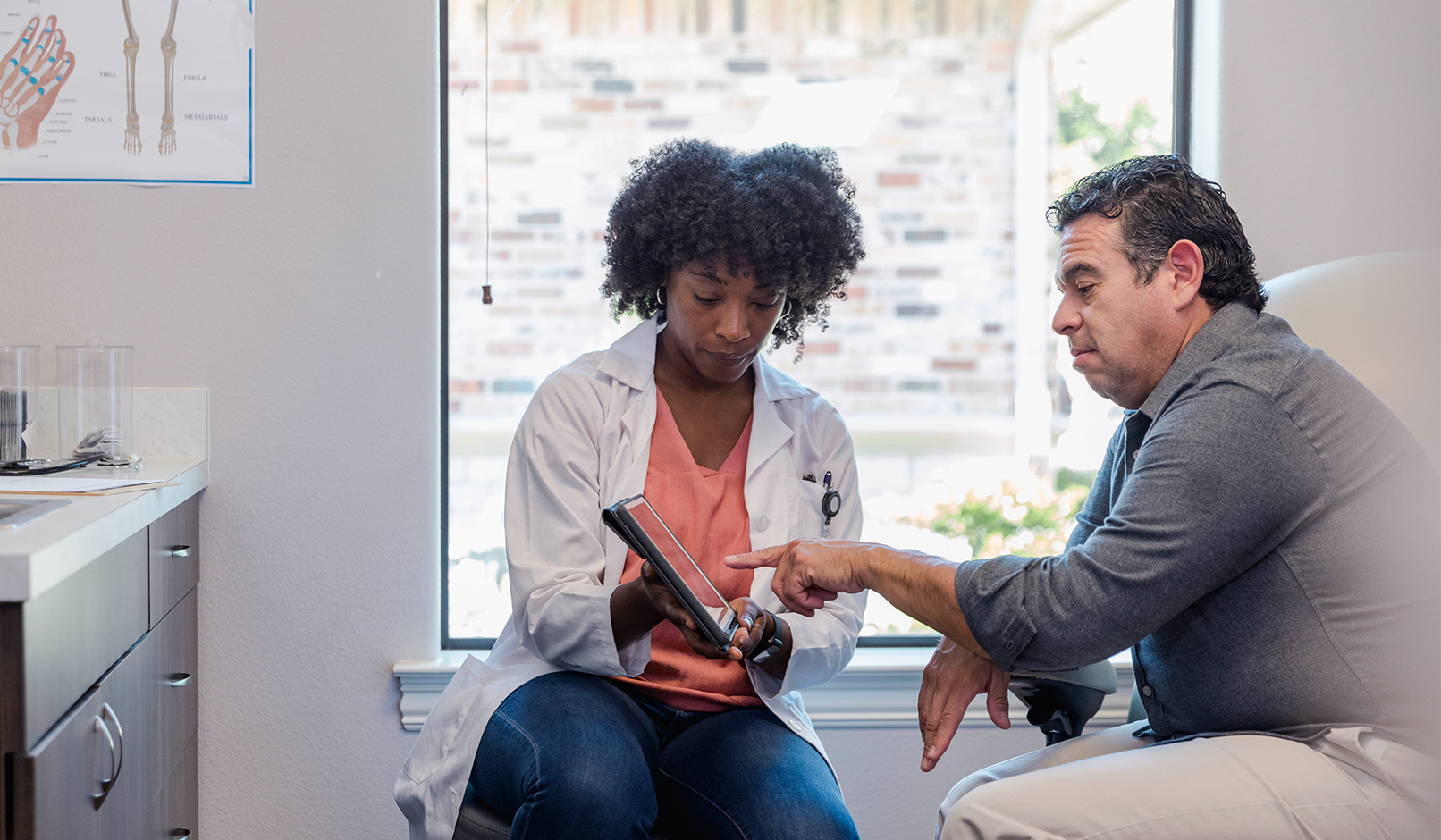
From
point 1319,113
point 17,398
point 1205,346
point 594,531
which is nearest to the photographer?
point 1205,346

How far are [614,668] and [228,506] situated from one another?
98 cm

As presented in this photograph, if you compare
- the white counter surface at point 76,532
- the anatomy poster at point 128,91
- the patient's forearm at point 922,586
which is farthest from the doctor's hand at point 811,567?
the anatomy poster at point 128,91

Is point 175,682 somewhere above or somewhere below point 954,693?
below

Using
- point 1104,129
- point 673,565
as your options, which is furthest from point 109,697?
point 1104,129

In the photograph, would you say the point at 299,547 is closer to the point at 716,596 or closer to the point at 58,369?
the point at 58,369

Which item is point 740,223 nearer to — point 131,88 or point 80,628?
point 80,628

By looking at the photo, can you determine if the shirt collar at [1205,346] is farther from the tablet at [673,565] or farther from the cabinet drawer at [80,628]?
the cabinet drawer at [80,628]

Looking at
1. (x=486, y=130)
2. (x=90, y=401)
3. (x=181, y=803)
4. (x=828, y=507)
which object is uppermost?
(x=486, y=130)

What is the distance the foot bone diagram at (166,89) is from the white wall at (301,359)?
4 centimetres

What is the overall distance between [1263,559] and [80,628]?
4.74 feet

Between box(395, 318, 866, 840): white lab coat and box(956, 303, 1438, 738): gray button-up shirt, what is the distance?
17.6 inches

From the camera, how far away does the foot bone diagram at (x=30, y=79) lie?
1.91 m

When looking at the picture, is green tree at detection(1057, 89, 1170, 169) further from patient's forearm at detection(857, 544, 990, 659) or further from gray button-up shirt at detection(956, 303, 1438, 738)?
patient's forearm at detection(857, 544, 990, 659)

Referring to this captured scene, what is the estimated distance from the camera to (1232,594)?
3.99ft
